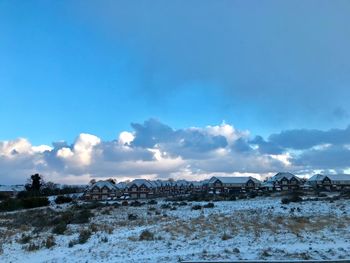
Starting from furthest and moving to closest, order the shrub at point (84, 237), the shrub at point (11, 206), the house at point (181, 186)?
the house at point (181, 186) < the shrub at point (11, 206) < the shrub at point (84, 237)

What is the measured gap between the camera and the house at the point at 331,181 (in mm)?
124050

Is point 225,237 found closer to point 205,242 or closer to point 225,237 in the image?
point 225,237

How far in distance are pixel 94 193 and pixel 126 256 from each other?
9118 centimetres

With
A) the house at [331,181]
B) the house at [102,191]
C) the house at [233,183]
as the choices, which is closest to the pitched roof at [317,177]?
the house at [331,181]

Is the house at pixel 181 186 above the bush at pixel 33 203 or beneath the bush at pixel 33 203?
above

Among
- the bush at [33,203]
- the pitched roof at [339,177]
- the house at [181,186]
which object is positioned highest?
the pitched roof at [339,177]

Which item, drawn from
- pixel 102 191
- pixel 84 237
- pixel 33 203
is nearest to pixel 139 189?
pixel 102 191

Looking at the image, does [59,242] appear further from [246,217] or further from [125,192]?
[125,192]

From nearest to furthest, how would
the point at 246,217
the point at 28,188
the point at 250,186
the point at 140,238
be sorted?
1. the point at 140,238
2. the point at 246,217
3. the point at 28,188
4. the point at 250,186

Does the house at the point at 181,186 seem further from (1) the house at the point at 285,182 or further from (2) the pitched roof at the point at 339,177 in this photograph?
(2) the pitched roof at the point at 339,177

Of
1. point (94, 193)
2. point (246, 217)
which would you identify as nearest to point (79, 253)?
point (246, 217)

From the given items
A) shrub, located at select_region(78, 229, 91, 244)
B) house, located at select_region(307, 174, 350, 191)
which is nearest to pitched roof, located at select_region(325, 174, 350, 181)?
house, located at select_region(307, 174, 350, 191)

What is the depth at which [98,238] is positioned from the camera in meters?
22.2

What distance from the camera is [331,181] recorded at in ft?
419
